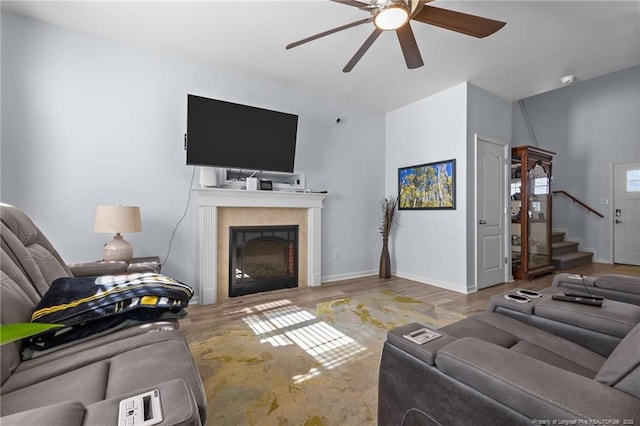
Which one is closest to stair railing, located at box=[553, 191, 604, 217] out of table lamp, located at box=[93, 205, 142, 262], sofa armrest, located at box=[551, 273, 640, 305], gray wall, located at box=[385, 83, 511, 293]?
gray wall, located at box=[385, 83, 511, 293]

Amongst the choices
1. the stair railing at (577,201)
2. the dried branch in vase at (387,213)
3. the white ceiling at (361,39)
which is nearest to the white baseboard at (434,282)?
the dried branch in vase at (387,213)

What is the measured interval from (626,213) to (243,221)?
702 centimetres

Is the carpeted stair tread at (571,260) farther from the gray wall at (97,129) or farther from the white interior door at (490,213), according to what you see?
the gray wall at (97,129)

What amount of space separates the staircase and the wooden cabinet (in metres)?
0.48

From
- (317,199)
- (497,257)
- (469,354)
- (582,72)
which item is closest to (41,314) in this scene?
(469,354)

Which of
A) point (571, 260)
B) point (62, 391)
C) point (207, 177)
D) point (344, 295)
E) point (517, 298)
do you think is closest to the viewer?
point (62, 391)

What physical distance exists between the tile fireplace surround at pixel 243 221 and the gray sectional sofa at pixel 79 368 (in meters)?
1.78

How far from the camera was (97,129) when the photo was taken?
111 inches

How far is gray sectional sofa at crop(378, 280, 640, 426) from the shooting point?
655 millimetres

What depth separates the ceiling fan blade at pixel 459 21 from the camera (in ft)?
6.41

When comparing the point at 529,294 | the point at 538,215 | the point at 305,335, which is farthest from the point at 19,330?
the point at 538,215

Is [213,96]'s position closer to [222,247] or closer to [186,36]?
[186,36]

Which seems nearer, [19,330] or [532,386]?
[19,330]

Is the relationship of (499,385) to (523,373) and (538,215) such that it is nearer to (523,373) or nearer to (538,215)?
(523,373)
